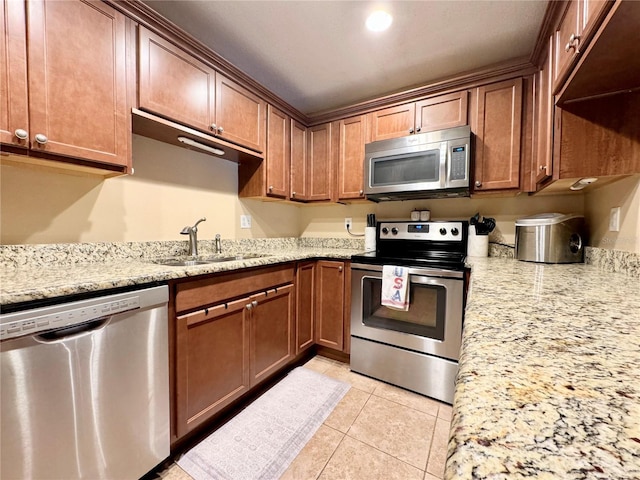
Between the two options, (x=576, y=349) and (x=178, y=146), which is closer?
(x=576, y=349)

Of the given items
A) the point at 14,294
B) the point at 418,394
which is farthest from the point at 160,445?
the point at 418,394

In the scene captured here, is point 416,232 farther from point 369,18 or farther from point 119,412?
point 119,412

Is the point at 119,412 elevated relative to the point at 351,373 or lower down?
elevated

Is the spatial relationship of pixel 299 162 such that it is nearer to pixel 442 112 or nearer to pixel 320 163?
pixel 320 163

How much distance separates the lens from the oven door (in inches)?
66.7

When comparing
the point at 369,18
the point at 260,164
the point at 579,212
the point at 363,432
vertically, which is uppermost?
the point at 369,18

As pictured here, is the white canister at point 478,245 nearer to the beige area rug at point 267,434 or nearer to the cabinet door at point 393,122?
the cabinet door at point 393,122

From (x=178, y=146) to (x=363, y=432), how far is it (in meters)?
2.17

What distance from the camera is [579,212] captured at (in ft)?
6.16

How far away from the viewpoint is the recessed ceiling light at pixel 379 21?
1506 mm

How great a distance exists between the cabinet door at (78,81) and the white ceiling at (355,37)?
42 centimetres

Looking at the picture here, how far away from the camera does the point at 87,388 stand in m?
0.96

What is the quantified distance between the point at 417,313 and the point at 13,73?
→ 2335 millimetres

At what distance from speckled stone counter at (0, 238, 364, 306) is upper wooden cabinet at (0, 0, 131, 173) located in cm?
49
